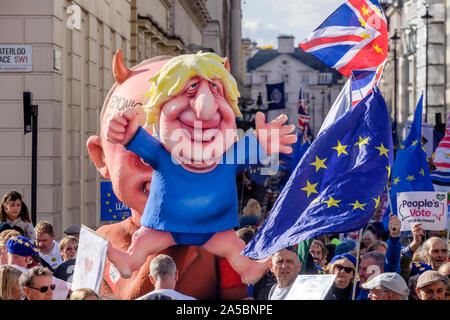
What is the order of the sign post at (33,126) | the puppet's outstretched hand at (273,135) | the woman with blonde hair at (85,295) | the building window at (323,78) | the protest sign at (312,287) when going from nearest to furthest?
the woman with blonde hair at (85,295) → the protest sign at (312,287) → the puppet's outstretched hand at (273,135) → the sign post at (33,126) → the building window at (323,78)

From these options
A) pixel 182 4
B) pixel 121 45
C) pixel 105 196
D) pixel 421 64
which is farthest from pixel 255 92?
pixel 105 196

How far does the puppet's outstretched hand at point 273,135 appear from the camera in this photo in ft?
27.8

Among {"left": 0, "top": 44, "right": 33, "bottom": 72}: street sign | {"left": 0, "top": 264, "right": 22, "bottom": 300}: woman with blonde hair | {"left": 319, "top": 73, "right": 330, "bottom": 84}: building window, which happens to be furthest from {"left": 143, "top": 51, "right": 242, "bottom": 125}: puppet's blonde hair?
{"left": 319, "top": 73, "right": 330, "bottom": 84}: building window

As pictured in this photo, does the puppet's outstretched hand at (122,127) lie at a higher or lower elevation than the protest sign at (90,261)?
higher

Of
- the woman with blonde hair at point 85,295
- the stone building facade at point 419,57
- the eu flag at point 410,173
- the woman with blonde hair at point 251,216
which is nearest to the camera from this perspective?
the woman with blonde hair at point 85,295

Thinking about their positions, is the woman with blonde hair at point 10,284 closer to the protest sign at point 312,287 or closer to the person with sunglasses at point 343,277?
the protest sign at point 312,287

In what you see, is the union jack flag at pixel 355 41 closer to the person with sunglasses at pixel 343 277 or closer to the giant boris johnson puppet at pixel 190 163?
the giant boris johnson puppet at pixel 190 163

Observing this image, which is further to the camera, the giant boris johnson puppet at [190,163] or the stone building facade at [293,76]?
the stone building facade at [293,76]

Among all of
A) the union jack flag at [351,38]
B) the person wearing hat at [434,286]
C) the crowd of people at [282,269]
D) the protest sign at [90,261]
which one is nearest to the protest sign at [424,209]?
the crowd of people at [282,269]

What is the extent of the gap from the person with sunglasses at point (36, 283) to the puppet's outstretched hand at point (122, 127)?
68.0 inches

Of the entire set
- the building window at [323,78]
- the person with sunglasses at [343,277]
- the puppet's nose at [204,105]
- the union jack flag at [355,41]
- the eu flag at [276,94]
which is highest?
the building window at [323,78]

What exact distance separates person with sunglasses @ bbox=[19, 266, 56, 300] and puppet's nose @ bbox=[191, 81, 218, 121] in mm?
2261

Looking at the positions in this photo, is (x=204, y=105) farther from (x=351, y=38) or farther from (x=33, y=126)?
(x=33, y=126)

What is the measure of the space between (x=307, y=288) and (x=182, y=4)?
33687 millimetres
